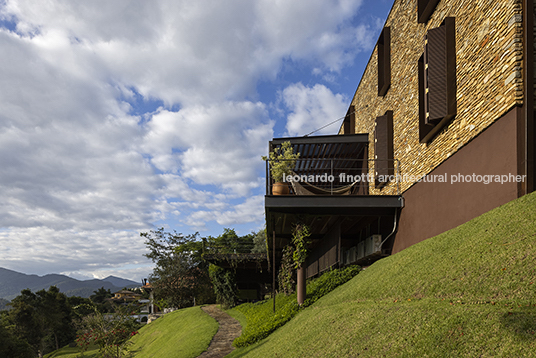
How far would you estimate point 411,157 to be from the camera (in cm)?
977

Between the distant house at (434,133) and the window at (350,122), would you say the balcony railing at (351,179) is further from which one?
the window at (350,122)

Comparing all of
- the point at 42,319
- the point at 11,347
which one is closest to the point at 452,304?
the point at 11,347

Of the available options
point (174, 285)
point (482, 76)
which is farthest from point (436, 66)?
point (174, 285)

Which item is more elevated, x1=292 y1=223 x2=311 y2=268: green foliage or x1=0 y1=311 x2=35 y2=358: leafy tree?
x1=292 y1=223 x2=311 y2=268: green foliage

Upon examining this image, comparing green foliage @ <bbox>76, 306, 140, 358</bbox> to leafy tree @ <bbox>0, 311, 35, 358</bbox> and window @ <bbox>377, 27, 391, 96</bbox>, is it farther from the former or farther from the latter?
leafy tree @ <bbox>0, 311, 35, 358</bbox>

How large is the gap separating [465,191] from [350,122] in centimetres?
1125

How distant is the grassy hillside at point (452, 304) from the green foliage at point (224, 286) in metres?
14.5

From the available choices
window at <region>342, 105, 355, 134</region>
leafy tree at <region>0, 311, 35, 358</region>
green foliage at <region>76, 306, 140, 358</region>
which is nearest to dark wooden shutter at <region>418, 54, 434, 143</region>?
window at <region>342, 105, 355, 134</region>

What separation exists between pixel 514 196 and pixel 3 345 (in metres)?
30.8

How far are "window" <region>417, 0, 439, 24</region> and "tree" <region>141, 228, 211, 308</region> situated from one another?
24374 mm

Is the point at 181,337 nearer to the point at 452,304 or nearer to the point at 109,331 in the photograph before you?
the point at 109,331

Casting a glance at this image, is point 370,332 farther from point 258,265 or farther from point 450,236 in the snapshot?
point 258,265

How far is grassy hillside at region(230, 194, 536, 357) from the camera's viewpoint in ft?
10.8

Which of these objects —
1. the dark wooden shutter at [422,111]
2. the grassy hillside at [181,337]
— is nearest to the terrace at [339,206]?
the dark wooden shutter at [422,111]
